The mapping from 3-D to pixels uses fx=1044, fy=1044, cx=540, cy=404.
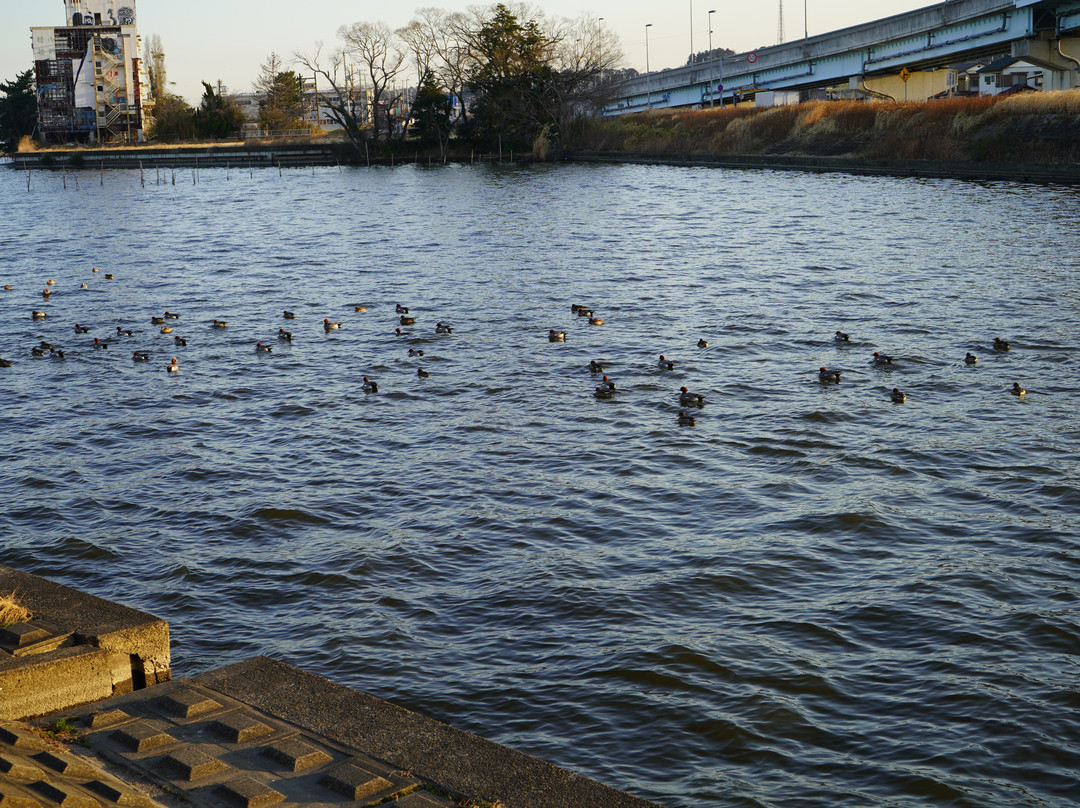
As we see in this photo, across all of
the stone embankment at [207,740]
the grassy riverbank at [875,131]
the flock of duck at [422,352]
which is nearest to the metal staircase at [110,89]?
the grassy riverbank at [875,131]

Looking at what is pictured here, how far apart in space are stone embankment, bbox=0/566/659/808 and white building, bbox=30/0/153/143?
147933 mm

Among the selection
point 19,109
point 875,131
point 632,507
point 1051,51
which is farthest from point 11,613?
point 19,109

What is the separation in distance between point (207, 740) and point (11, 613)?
8.01ft

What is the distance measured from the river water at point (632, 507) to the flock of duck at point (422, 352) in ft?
0.89

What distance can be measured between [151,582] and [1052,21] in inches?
2716

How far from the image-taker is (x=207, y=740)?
7.62 meters

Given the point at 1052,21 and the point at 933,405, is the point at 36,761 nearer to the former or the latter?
the point at 933,405

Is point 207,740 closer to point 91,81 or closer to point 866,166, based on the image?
point 866,166

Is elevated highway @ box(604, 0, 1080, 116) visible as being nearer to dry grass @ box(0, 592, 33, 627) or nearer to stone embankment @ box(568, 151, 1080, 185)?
stone embankment @ box(568, 151, 1080, 185)

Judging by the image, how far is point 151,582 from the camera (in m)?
13.1

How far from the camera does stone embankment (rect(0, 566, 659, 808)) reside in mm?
6848

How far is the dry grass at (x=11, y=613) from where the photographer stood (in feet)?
28.6

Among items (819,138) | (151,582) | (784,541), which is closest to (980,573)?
(784,541)

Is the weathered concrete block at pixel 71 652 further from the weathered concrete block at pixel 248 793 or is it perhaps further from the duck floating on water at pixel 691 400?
the duck floating on water at pixel 691 400
